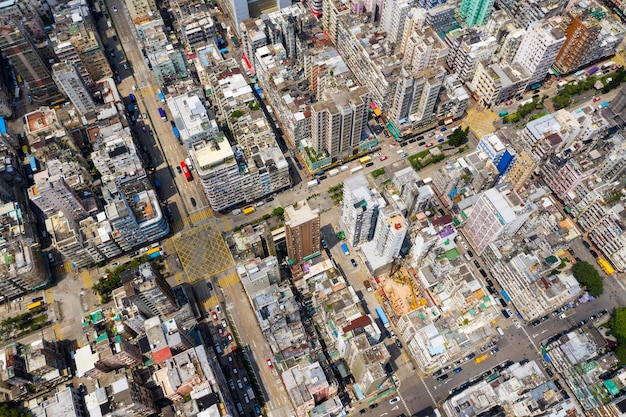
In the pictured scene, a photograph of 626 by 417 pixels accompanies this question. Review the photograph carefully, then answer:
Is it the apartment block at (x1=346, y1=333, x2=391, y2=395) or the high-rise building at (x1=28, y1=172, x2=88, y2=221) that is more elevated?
the high-rise building at (x1=28, y1=172, x2=88, y2=221)

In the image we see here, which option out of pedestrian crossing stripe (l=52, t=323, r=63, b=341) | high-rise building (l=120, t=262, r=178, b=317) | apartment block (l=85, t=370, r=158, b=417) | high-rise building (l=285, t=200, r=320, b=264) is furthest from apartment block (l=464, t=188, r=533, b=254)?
pedestrian crossing stripe (l=52, t=323, r=63, b=341)

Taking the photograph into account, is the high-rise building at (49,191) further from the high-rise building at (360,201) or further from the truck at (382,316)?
the truck at (382,316)

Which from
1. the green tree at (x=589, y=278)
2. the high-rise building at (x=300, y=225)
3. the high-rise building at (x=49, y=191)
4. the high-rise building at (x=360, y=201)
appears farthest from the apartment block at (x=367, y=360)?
the high-rise building at (x=49, y=191)

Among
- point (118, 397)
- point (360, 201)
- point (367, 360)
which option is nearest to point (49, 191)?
point (118, 397)

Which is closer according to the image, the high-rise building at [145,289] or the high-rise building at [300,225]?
the high-rise building at [145,289]

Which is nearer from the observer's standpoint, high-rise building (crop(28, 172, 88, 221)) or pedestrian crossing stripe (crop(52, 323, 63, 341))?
high-rise building (crop(28, 172, 88, 221))

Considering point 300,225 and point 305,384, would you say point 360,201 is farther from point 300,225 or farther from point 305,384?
point 305,384

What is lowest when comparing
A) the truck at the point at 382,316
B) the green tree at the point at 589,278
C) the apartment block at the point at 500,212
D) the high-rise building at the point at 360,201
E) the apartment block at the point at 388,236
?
the green tree at the point at 589,278

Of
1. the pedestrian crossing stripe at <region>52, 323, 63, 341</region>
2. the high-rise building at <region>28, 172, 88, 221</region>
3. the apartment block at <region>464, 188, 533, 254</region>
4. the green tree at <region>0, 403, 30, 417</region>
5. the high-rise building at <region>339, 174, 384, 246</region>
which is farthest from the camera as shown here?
the pedestrian crossing stripe at <region>52, 323, 63, 341</region>

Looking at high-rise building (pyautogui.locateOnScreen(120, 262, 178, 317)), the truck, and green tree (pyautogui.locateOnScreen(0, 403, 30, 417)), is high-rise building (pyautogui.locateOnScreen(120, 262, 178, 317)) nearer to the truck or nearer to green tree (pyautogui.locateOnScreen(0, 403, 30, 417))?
green tree (pyautogui.locateOnScreen(0, 403, 30, 417))

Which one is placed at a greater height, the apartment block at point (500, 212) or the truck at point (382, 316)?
the apartment block at point (500, 212)

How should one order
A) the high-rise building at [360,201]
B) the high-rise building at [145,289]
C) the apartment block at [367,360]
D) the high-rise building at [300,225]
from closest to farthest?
the apartment block at [367,360] < the high-rise building at [145,289] < the high-rise building at [300,225] < the high-rise building at [360,201]
